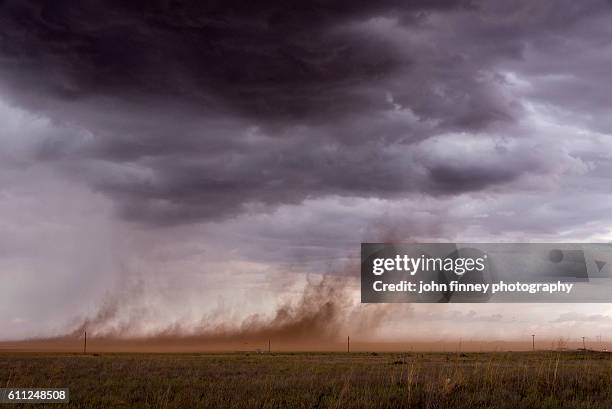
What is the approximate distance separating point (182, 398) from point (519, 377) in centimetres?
1072

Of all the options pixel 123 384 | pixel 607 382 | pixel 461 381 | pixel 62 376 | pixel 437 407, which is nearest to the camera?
pixel 437 407

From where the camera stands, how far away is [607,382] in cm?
1933

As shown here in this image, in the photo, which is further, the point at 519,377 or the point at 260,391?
the point at 519,377

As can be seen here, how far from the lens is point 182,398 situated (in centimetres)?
1634

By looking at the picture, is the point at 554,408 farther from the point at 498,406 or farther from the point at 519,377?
the point at 519,377

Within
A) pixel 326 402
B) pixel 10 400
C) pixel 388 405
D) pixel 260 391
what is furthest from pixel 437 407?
pixel 10 400

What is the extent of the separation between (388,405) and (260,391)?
502 centimetres

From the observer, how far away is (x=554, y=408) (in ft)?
47.1

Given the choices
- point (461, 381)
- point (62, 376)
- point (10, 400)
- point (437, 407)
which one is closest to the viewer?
point (437, 407)

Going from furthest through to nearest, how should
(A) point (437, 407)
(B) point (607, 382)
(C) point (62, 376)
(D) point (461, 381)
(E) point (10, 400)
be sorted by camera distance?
(C) point (62, 376) < (B) point (607, 382) < (D) point (461, 381) < (E) point (10, 400) < (A) point (437, 407)

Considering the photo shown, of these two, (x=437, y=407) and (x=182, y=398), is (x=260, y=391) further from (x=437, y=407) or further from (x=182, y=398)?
(x=437, y=407)

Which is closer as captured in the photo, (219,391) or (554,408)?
(554,408)

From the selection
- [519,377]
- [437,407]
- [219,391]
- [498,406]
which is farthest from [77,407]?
[519,377]

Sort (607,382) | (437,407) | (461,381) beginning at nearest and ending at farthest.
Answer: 1. (437,407)
2. (461,381)
3. (607,382)
